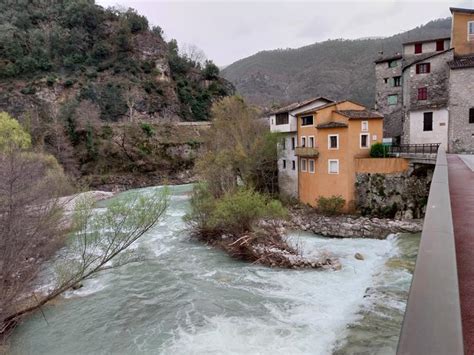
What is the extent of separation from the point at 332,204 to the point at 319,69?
51.2 meters

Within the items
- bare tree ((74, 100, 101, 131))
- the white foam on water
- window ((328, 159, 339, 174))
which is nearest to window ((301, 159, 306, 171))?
window ((328, 159, 339, 174))

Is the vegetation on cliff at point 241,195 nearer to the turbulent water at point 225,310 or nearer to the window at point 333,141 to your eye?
the turbulent water at point 225,310

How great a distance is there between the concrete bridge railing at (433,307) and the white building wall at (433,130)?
83.3 ft

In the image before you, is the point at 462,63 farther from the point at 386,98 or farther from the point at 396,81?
the point at 386,98

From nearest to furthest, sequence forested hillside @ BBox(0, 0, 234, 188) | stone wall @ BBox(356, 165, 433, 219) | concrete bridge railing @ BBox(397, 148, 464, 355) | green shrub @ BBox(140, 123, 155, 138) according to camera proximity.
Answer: concrete bridge railing @ BBox(397, 148, 464, 355), stone wall @ BBox(356, 165, 433, 219), forested hillside @ BBox(0, 0, 234, 188), green shrub @ BBox(140, 123, 155, 138)

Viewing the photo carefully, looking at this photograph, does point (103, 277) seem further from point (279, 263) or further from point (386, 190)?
point (386, 190)

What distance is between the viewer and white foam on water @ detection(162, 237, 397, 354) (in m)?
9.04

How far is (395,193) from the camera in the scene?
2159 cm

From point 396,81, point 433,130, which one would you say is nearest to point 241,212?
point 433,130

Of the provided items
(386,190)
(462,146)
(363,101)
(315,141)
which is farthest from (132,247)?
(363,101)

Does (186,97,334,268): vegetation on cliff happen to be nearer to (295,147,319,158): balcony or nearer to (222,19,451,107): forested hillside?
(295,147,319,158): balcony

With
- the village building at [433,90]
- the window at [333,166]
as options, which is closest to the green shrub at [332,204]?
the window at [333,166]

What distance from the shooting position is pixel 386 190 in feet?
71.5

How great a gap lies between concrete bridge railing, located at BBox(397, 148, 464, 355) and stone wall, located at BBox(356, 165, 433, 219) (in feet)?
71.0
